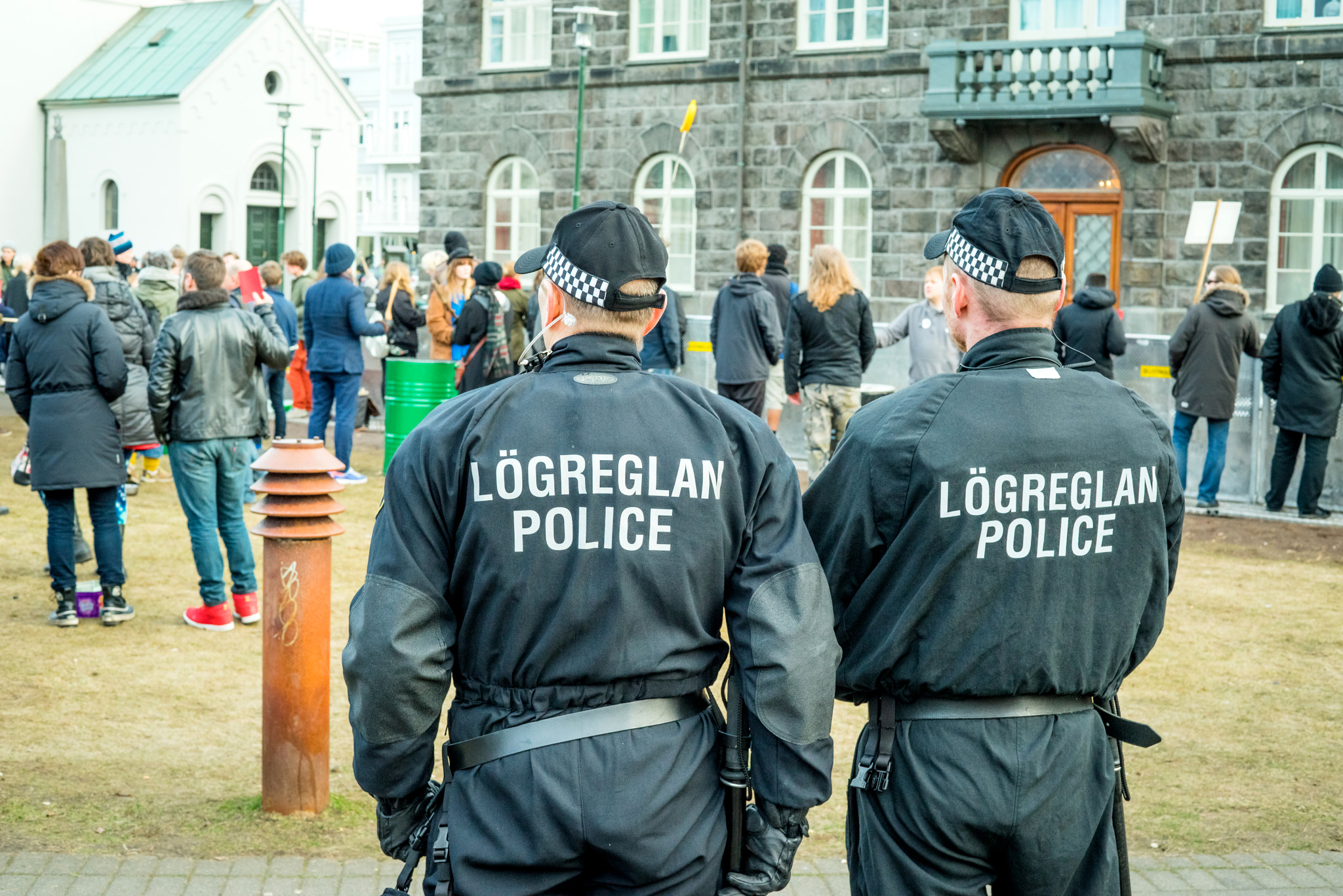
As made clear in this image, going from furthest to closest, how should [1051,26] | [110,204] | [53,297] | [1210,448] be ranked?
[110,204] < [1051,26] < [1210,448] < [53,297]

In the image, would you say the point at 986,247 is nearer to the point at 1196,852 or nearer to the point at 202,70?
the point at 1196,852

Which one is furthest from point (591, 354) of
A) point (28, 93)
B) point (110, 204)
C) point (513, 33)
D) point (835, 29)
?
point (28, 93)

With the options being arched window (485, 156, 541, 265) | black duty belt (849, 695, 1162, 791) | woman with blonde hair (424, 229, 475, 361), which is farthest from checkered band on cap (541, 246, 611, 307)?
arched window (485, 156, 541, 265)

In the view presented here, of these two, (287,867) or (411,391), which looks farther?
(411,391)

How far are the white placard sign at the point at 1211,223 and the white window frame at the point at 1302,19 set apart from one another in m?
4.98

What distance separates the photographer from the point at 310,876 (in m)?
4.61

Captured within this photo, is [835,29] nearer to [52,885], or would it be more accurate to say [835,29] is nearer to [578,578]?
[52,885]

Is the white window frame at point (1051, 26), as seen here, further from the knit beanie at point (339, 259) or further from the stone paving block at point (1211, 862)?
the stone paving block at point (1211, 862)

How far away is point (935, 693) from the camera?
294cm

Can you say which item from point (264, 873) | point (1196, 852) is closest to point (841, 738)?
point (1196, 852)

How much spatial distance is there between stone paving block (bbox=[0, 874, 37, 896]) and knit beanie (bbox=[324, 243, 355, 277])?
794 cm

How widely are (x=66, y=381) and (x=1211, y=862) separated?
5.57 m

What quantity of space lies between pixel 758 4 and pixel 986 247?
2251 centimetres

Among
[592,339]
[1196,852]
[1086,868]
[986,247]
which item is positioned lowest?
[1196,852]
